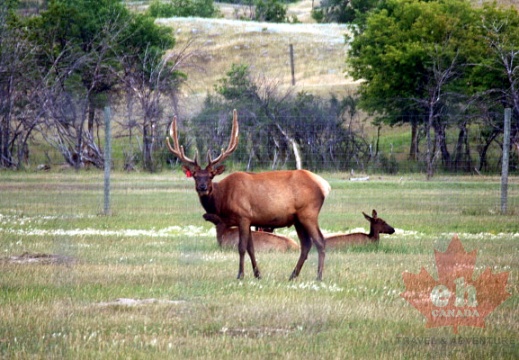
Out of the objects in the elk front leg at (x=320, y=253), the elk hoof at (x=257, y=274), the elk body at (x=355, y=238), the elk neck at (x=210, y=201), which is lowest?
the elk body at (x=355, y=238)

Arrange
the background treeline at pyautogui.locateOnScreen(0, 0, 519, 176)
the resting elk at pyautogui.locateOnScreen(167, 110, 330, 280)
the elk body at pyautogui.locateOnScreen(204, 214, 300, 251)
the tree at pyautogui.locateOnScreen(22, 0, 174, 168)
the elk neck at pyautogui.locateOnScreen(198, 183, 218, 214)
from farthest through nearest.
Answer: the tree at pyautogui.locateOnScreen(22, 0, 174, 168) → the background treeline at pyautogui.locateOnScreen(0, 0, 519, 176) → the elk body at pyautogui.locateOnScreen(204, 214, 300, 251) → the elk neck at pyautogui.locateOnScreen(198, 183, 218, 214) → the resting elk at pyautogui.locateOnScreen(167, 110, 330, 280)

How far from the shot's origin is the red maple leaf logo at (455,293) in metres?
9.63

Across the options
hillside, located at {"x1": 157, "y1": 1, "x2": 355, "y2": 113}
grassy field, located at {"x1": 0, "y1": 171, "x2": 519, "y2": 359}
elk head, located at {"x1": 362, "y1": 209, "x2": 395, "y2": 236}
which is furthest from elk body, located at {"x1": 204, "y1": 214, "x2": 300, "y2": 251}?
hillside, located at {"x1": 157, "y1": 1, "x2": 355, "y2": 113}

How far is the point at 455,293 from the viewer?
10.9 m

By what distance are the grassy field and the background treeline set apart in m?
2.56

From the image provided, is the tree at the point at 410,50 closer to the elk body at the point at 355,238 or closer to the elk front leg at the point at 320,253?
the elk body at the point at 355,238

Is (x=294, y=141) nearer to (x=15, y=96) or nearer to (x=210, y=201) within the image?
(x=210, y=201)

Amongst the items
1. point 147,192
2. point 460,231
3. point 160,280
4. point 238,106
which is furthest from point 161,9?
point 160,280

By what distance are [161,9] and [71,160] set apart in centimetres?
7794

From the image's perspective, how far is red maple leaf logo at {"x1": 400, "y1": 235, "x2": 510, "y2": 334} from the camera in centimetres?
963

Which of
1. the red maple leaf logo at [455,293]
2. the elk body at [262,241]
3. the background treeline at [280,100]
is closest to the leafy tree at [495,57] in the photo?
the background treeline at [280,100]

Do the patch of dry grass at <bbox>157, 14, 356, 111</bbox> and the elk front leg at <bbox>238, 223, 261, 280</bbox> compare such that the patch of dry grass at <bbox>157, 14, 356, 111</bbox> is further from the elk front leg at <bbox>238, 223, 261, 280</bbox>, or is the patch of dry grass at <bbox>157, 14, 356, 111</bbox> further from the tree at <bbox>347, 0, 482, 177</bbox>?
the elk front leg at <bbox>238, 223, 261, 280</bbox>

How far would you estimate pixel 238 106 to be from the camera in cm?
3675

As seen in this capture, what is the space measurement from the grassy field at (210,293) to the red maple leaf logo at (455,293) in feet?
0.46
